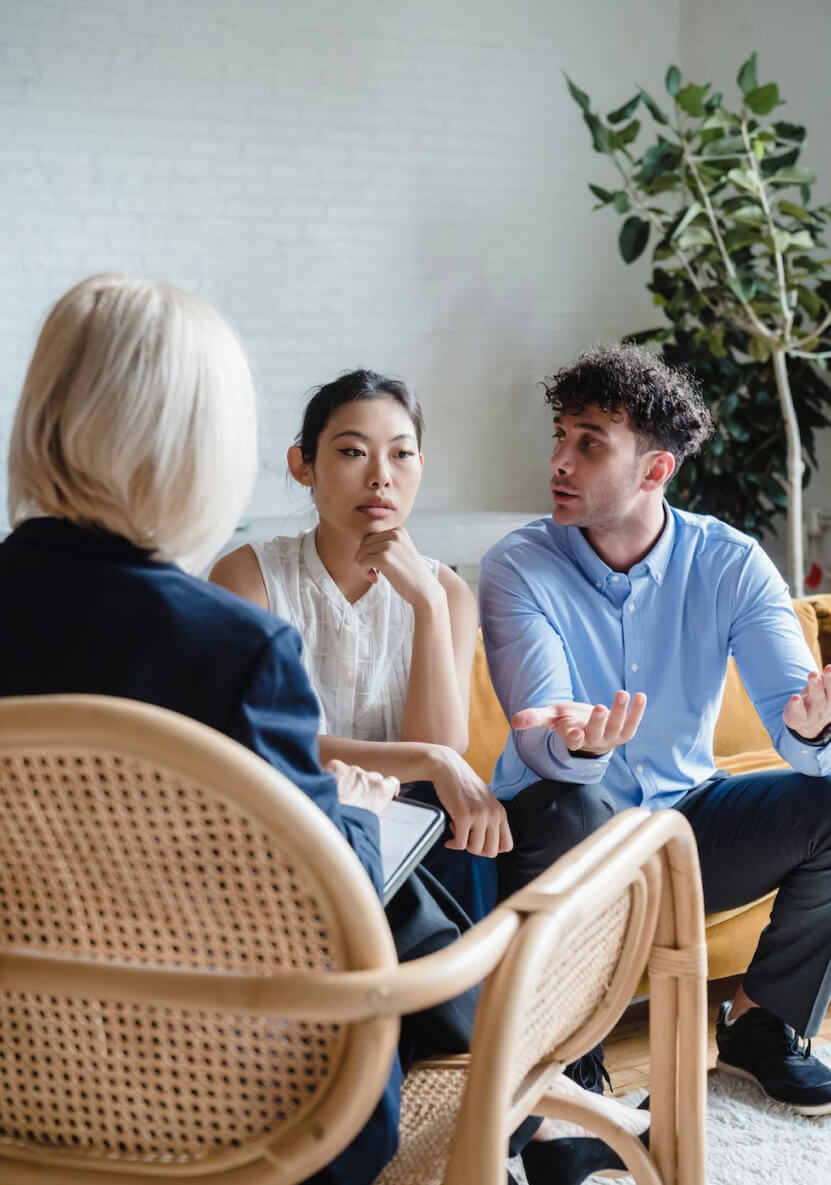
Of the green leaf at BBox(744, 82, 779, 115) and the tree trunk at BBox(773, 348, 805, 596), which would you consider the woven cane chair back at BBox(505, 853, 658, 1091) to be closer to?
the tree trunk at BBox(773, 348, 805, 596)

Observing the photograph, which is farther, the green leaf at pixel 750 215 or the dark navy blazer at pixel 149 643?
the green leaf at pixel 750 215

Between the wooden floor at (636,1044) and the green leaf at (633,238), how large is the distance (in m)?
3.20

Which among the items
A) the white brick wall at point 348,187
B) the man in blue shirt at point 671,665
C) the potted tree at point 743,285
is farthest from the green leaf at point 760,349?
the man in blue shirt at point 671,665

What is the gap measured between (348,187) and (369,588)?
3.72 m

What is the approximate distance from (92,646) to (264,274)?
4513 millimetres

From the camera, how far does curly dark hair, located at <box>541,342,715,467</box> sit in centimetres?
218

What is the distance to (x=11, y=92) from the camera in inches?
185

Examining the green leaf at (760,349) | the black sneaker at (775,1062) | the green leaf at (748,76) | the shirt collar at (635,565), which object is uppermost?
the green leaf at (748,76)

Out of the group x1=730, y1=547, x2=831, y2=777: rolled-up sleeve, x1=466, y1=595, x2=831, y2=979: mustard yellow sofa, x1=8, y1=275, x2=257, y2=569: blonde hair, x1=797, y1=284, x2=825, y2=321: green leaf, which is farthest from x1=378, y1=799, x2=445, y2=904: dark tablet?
x1=797, y1=284, x2=825, y2=321: green leaf

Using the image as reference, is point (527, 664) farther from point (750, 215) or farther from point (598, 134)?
point (598, 134)

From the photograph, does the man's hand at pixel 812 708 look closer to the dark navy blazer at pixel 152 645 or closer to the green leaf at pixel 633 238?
the dark navy blazer at pixel 152 645

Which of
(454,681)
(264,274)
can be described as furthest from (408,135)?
(454,681)

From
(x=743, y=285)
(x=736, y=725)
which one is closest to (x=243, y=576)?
(x=736, y=725)

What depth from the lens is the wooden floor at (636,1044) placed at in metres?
2.12
